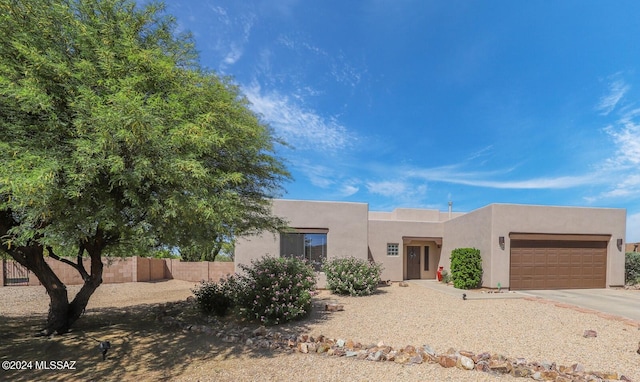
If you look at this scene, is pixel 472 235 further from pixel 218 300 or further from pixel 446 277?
pixel 218 300

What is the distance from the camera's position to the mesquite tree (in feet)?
14.0

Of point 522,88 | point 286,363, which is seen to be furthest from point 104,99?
point 522,88

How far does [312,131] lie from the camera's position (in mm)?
14406

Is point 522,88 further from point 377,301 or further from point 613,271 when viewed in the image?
point 377,301

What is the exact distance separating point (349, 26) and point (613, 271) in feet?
51.4

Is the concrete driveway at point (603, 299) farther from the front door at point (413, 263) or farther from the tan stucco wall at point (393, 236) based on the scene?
the front door at point (413, 263)

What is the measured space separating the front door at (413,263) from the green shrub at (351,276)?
6163mm

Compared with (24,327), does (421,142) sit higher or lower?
higher

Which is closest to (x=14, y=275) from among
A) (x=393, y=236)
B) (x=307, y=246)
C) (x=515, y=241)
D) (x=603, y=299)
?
(x=307, y=246)

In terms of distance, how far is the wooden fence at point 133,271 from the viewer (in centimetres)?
1525

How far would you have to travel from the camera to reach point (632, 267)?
51.4 feet

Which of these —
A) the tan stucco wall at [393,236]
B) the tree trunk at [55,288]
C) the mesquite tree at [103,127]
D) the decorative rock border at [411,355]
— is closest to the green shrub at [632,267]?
the tan stucco wall at [393,236]

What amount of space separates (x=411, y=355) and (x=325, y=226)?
870cm

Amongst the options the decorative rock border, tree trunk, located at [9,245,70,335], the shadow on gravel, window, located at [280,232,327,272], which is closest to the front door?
window, located at [280,232,327,272]
